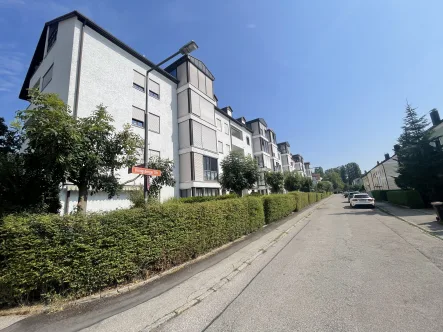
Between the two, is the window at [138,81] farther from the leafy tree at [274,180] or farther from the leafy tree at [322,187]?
the leafy tree at [322,187]

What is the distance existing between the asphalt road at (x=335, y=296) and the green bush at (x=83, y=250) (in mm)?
2008

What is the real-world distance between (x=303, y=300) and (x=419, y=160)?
818 inches

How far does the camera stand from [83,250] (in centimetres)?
420

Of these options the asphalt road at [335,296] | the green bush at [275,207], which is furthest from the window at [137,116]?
the asphalt road at [335,296]

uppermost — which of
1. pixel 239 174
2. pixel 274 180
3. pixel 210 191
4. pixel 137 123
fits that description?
pixel 137 123

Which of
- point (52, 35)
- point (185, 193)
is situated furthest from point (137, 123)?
point (52, 35)

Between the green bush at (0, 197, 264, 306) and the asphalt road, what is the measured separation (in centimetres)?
201

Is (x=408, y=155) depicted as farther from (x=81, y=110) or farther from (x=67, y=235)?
(x=81, y=110)

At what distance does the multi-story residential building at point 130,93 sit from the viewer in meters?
12.3

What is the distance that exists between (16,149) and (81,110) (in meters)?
4.97

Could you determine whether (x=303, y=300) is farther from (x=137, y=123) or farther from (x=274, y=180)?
(x=274, y=180)

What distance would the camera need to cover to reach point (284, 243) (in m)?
8.44

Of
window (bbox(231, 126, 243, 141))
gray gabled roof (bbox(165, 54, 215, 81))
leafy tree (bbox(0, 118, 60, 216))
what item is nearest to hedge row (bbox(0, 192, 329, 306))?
leafy tree (bbox(0, 118, 60, 216))

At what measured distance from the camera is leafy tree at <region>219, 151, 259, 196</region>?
51.5ft
